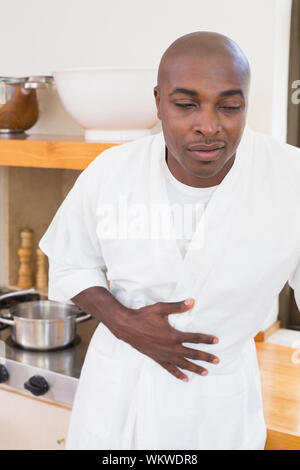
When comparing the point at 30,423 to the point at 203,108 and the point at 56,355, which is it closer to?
the point at 56,355

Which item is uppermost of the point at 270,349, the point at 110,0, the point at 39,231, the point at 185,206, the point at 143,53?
the point at 110,0

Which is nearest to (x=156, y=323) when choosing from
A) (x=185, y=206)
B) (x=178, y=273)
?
(x=178, y=273)

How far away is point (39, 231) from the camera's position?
2082 mm

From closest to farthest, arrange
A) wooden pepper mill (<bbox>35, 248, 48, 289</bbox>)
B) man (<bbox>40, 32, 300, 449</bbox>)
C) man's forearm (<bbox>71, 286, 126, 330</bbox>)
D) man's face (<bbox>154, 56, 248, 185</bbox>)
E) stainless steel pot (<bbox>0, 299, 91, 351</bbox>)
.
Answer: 1. man's face (<bbox>154, 56, 248, 185</bbox>)
2. man (<bbox>40, 32, 300, 449</bbox>)
3. man's forearm (<bbox>71, 286, 126, 330</bbox>)
4. stainless steel pot (<bbox>0, 299, 91, 351</bbox>)
5. wooden pepper mill (<bbox>35, 248, 48, 289</bbox>)

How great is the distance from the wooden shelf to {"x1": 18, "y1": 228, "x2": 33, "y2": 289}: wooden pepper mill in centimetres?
43

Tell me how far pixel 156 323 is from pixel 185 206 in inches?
8.4

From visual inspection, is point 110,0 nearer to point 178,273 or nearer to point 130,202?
point 130,202

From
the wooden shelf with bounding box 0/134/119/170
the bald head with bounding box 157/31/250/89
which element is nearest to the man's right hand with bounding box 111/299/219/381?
the bald head with bounding box 157/31/250/89

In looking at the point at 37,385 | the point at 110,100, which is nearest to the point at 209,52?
the point at 110,100

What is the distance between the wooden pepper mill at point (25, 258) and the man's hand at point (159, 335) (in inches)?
39.6

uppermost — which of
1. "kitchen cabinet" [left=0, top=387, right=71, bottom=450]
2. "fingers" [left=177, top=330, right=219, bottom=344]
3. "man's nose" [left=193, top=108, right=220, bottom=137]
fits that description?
"man's nose" [left=193, top=108, right=220, bottom=137]

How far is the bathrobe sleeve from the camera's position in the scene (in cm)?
112

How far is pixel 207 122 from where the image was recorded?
0.88m

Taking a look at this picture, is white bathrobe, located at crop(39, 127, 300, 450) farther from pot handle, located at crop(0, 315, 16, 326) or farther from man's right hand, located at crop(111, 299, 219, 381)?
pot handle, located at crop(0, 315, 16, 326)
